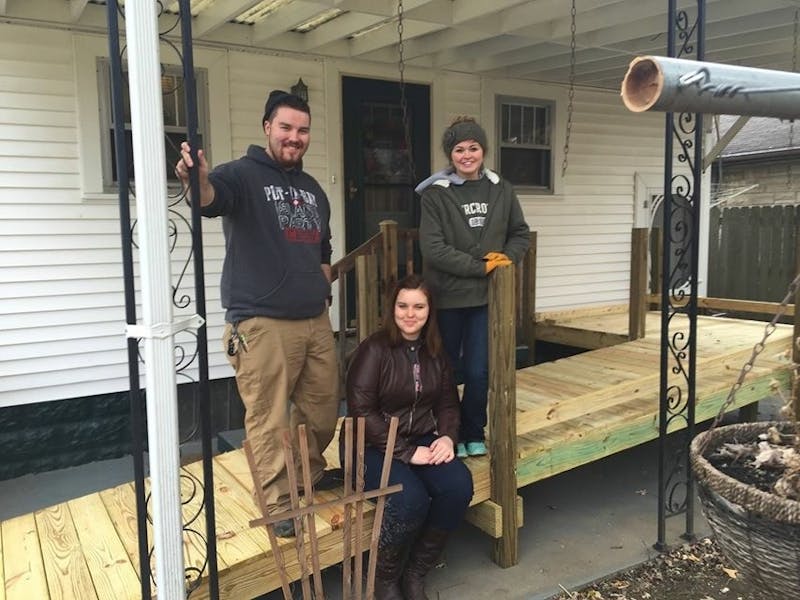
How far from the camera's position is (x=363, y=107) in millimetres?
5582

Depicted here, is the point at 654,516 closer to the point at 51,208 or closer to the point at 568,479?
the point at 568,479

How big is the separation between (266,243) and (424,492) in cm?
120

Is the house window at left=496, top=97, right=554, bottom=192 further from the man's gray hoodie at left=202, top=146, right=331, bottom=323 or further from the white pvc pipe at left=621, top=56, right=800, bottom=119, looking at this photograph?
the white pvc pipe at left=621, top=56, right=800, bottom=119

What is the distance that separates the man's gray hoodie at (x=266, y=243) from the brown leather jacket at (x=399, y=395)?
406 millimetres

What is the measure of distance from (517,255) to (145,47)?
196cm

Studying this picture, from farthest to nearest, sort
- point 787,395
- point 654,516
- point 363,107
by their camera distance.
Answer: point 363,107 → point 787,395 → point 654,516

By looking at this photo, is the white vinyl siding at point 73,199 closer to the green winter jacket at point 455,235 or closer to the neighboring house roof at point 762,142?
the green winter jacket at point 455,235

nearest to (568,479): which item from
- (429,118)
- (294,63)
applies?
(429,118)

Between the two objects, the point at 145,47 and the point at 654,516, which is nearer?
the point at 145,47

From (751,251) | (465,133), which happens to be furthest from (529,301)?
(751,251)

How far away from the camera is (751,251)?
9914 mm

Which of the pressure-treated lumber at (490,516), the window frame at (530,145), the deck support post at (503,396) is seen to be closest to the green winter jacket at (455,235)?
the deck support post at (503,396)

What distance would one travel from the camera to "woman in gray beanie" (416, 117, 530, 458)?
300cm

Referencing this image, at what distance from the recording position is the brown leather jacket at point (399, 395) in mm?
2812
